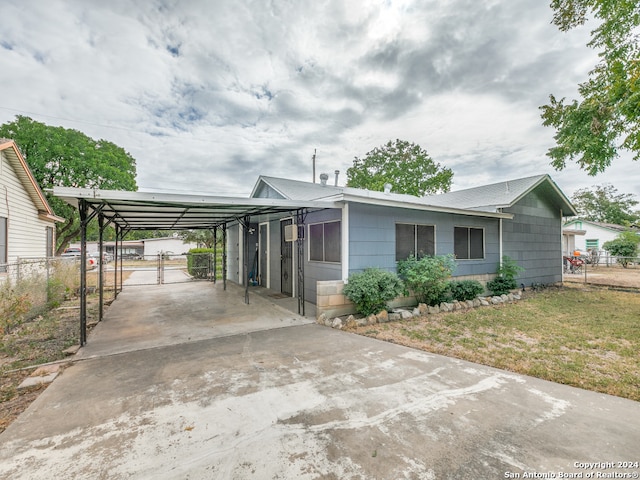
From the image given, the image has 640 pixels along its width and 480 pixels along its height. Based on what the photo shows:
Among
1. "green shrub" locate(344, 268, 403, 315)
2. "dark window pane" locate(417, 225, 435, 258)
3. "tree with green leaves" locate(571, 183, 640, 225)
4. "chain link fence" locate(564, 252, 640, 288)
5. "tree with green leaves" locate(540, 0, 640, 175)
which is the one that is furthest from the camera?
"tree with green leaves" locate(571, 183, 640, 225)

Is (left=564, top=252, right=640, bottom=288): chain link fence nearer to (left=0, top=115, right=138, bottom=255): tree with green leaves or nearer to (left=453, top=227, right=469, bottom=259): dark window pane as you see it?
(left=453, top=227, right=469, bottom=259): dark window pane

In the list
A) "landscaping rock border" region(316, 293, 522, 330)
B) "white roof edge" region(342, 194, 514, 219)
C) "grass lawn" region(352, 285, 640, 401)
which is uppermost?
"white roof edge" region(342, 194, 514, 219)

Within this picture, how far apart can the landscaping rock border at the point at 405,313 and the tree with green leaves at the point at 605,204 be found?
125 feet

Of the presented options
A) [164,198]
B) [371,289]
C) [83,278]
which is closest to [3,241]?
[83,278]

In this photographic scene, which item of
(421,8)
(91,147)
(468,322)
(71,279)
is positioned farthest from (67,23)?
(468,322)

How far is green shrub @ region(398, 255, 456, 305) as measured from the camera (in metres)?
6.39

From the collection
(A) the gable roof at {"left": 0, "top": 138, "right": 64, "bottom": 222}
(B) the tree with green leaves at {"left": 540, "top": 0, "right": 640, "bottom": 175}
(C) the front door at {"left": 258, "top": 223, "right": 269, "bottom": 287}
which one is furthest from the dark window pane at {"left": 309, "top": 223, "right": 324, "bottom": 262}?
(A) the gable roof at {"left": 0, "top": 138, "right": 64, "bottom": 222}

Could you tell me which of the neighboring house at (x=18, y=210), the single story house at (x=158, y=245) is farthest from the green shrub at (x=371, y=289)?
the single story house at (x=158, y=245)

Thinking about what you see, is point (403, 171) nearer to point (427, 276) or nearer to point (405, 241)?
point (405, 241)

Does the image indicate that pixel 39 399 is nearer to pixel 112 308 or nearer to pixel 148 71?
pixel 112 308

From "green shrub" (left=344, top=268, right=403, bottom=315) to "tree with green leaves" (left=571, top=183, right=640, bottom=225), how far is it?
135 feet

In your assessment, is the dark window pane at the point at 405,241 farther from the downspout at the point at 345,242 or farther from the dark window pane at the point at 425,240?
the downspout at the point at 345,242

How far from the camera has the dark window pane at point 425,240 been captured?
711 centimetres

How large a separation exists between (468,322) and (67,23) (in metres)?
10.9
